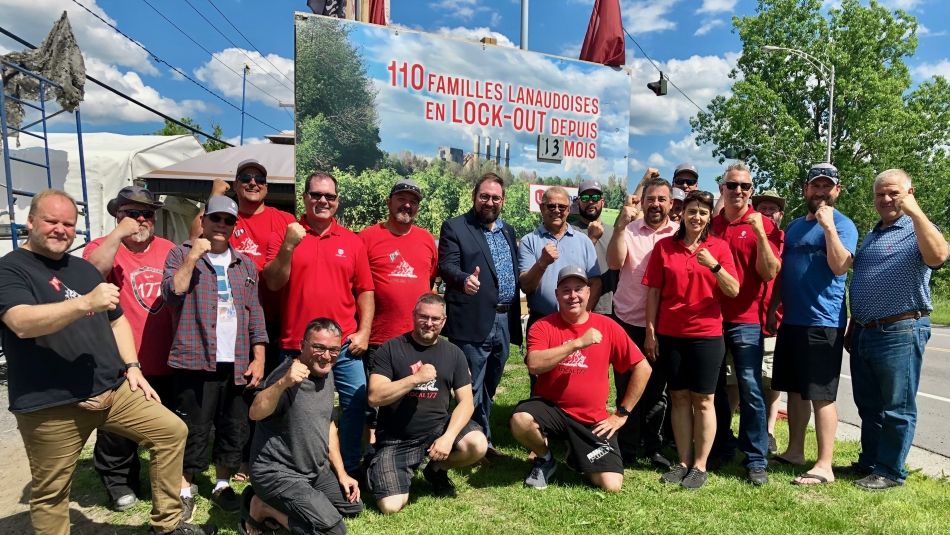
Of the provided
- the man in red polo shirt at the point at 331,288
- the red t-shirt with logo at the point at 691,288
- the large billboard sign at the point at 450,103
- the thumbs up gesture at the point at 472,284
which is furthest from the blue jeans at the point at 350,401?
the large billboard sign at the point at 450,103

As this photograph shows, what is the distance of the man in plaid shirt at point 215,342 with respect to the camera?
3.58 metres

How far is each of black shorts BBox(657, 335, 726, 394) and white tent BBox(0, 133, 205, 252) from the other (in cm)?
948

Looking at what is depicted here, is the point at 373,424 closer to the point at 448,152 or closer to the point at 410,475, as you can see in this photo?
the point at 410,475

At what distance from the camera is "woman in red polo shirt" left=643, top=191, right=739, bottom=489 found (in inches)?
158

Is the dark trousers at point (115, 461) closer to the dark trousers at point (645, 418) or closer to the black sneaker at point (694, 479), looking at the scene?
the dark trousers at point (645, 418)

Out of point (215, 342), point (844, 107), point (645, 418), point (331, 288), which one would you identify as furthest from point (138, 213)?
point (844, 107)

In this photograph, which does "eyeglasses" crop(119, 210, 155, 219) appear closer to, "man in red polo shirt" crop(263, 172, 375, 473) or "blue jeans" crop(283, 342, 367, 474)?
"man in red polo shirt" crop(263, 172, 375, 473)

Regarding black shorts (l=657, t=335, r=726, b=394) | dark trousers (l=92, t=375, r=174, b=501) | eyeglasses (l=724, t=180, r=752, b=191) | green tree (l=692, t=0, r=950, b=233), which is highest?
green tree (l=692, t=0, r=950, b=233)

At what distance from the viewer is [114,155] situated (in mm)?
12172

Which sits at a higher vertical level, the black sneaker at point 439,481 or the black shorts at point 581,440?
the black shorts at point 581,440

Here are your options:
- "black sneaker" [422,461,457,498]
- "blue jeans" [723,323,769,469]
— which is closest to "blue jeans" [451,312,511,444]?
"black sneaker" [422,461,457,498]

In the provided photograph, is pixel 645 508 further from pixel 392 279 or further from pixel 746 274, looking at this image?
pixel 392 279

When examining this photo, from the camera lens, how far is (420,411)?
3896 mm

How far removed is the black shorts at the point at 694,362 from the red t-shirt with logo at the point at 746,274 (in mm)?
299
